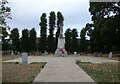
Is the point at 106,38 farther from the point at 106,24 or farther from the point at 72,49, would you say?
the point at 72,49

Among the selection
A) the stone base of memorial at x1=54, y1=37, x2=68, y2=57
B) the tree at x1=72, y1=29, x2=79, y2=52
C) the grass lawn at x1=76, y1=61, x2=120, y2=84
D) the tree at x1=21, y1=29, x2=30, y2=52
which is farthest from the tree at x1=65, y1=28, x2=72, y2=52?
the grass lawn at x1=76, y1=61, x2=120, y2=84

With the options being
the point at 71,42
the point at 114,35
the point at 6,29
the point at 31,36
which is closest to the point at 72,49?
the point at 71,42

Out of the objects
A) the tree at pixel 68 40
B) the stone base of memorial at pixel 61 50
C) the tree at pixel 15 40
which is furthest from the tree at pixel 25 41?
the stone base of memorial at pixel 61 50

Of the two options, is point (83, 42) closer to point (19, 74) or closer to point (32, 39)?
point (32, 39)

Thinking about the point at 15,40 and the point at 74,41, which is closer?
the point at 74,41

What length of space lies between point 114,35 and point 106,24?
3.98 m

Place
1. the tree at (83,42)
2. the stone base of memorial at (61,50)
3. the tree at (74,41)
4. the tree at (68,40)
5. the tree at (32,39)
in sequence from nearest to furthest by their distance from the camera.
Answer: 1. the stone base of memorial at (61,50)
2. the tree at (83,42)
3. the tree at (74,41)
4. the tree at (68,40)
5. the tree at (32,39)

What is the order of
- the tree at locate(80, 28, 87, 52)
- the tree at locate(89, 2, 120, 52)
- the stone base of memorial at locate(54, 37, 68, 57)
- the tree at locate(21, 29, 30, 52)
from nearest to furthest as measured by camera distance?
1. the tree at locate(89, 2, 120, 52)
2. the stone base of memorial at locate(54, 37, 68, 57)
3. the tree at locate(80, 28, 87, 52)
4. the tree at locate(21, 29, 30, 52)

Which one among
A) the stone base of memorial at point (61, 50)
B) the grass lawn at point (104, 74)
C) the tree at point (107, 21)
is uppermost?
the tree at point (107, 21)

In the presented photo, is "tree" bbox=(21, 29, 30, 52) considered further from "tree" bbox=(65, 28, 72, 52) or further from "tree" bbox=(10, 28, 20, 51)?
"tree" bbox=(65, 28, 72, 52)

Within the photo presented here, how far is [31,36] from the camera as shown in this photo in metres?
86.8

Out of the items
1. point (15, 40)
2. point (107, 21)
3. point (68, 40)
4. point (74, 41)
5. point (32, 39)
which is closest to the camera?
point (107, 21)

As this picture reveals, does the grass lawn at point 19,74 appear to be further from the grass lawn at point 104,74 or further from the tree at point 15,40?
the tree at point 15,40

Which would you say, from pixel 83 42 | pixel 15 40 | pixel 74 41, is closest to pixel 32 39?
pixel 15 40
